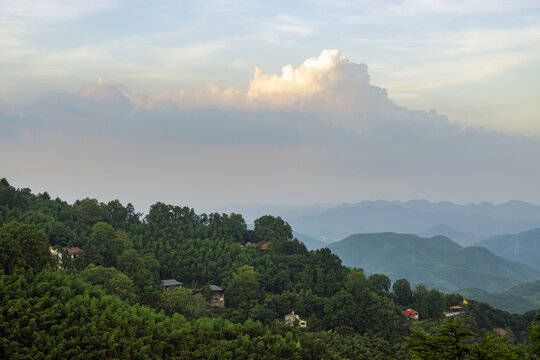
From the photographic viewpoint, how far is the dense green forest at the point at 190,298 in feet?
138

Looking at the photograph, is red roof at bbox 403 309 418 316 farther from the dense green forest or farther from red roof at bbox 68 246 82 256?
red roof at bbox 68 246 82 256

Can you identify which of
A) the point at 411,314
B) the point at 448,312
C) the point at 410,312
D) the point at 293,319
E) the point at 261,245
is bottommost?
the point at 448,312

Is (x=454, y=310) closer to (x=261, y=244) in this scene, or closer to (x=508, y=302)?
(x=261, y=244)

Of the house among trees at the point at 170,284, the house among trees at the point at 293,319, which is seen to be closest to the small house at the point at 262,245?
the house among trees at the point at 170,284

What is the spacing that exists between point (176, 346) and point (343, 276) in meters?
33.3

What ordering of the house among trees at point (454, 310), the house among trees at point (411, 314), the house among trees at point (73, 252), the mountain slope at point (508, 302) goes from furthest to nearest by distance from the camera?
1. the mountain slope at point (508, 302)
2. the house among trees at point (454, 310)
3. the house among trees at point (411, 314)
4. the house among trees at point (73, 252)

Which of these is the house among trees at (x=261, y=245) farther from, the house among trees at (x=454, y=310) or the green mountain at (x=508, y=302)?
the green mountain at (x=508, y=302)

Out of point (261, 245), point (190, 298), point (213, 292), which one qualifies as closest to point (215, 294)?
point (213, 292)

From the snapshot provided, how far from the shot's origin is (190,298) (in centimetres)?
5909

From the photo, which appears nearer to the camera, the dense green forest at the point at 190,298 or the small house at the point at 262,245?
the dense green forest at the point at 190,298

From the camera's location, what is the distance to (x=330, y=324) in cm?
6219

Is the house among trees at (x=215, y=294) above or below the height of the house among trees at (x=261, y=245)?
below

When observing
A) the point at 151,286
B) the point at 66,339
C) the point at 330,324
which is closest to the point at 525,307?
the point at 330,324

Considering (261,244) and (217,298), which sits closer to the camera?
(217,298)
